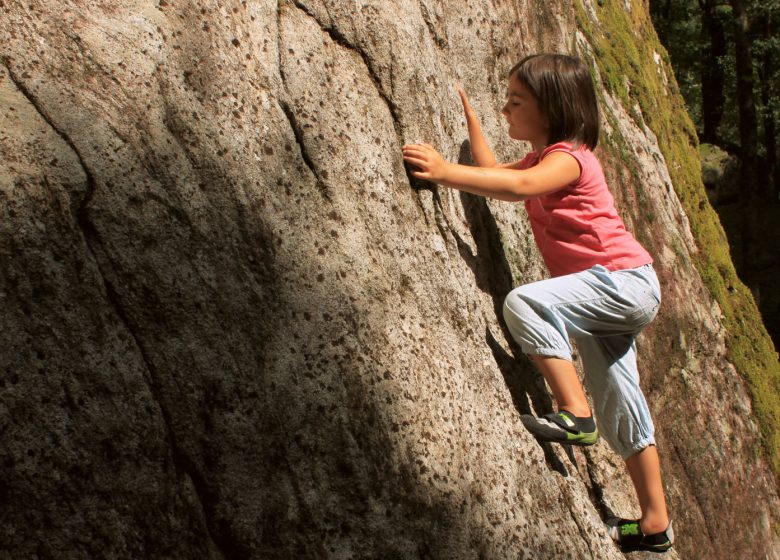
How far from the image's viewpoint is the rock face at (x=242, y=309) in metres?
2.61

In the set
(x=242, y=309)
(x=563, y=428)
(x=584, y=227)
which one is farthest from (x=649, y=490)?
(x=242, y=309)

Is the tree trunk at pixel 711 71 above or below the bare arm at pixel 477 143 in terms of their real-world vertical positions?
above

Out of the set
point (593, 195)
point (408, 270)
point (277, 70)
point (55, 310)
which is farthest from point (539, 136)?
point (55, 310)

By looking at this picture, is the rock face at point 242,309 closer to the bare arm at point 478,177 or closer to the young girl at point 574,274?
the bare arm at point 478,177

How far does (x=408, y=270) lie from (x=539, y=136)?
1.08m

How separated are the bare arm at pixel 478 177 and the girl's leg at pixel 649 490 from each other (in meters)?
1.42

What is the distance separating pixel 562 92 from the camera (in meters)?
3.70

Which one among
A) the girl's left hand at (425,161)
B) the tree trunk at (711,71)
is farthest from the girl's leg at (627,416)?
the tree trunk at (711,71)

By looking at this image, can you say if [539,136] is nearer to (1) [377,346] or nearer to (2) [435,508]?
(1) [377,346]

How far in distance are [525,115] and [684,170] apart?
3.85m

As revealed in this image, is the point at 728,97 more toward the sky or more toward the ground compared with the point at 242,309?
more toward the sky

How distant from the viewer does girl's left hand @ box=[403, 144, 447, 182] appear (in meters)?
3.37

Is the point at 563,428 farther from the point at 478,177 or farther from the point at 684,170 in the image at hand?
the point at 684,170

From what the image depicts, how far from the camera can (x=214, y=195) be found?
290cm
